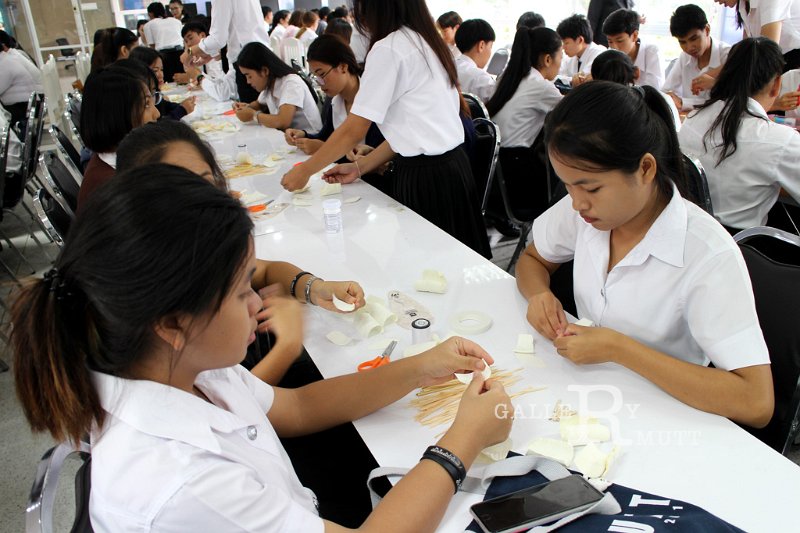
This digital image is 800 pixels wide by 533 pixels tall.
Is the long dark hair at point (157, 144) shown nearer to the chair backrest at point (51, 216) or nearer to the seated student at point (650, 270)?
the chair backrest at point (51, 216)

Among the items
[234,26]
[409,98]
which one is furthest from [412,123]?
[234,26]

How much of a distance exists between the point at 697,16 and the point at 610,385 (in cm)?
347

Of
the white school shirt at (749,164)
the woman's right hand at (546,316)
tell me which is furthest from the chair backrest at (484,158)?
the woman's right hand at (546,316)

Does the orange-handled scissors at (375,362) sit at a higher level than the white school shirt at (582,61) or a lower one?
higher

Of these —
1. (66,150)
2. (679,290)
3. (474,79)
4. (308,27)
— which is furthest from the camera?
(308,27)

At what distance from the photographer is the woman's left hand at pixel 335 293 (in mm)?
1515

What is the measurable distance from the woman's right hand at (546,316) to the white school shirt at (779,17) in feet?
11.0

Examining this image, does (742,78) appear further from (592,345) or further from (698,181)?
(592,345)

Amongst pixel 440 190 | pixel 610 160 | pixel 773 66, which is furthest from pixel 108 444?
pixel 773 66

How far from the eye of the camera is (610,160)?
47.1 inches

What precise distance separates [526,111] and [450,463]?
283 centimetres

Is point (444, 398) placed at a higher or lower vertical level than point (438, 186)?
higher

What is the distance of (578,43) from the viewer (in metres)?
5.12

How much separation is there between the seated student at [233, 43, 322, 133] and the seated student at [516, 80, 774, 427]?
286cm
